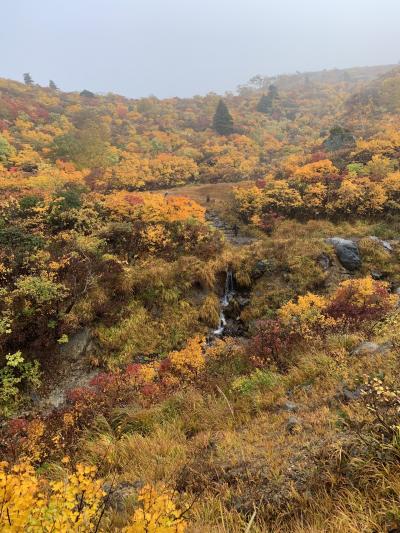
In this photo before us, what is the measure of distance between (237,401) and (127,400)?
3.14m

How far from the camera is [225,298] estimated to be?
16156 mm

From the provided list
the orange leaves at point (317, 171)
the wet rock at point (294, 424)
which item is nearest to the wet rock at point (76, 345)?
the wet rock at point (294, 424)

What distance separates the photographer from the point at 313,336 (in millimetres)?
9820

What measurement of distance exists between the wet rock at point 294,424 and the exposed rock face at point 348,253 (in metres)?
12.5

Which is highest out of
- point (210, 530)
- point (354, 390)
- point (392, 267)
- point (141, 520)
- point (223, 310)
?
point (141, 520)

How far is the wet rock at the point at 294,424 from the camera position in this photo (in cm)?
498

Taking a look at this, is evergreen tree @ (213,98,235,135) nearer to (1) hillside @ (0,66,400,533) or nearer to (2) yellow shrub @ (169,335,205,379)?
(1) hillside @ (0,66,400,533)

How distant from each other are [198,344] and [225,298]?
386 cm

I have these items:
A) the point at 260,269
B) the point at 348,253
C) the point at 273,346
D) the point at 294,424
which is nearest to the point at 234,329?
the point at 260,269

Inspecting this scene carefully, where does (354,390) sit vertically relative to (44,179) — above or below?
below

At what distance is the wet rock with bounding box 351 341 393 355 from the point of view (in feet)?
23.0

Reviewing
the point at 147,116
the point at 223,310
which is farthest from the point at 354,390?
the point at 147,116

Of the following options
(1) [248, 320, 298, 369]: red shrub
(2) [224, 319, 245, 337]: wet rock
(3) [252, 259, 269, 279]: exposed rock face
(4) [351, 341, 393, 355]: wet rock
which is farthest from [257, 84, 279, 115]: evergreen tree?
(4) [351, 341, 393, 355]: wet rock

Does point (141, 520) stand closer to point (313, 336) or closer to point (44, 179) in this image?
point (313, 336)
